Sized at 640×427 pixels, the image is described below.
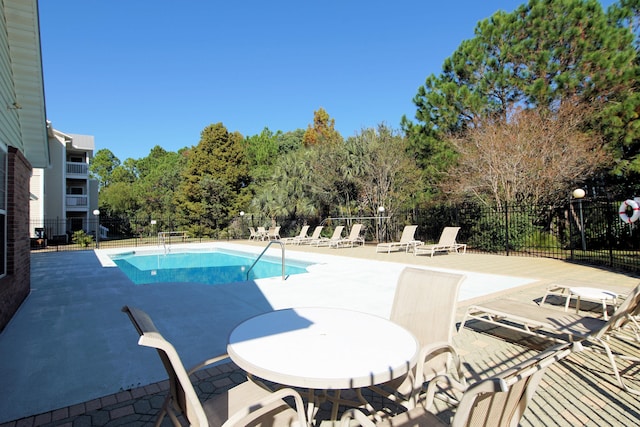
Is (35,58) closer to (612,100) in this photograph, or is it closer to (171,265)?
(171,265)

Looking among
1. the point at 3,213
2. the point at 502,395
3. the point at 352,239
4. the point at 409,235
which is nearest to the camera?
the point at 502,395

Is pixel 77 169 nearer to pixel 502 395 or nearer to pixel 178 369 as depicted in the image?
pixel 178 369

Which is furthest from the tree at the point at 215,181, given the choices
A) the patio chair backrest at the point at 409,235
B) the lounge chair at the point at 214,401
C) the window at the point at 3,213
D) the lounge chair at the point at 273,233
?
the lounge chair at the point at 214,401

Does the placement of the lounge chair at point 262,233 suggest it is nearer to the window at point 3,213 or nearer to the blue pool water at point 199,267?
the blue pool water at point 199,267

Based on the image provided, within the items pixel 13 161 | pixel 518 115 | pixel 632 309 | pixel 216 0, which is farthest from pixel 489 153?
pixel 13 161

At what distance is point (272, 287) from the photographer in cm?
626

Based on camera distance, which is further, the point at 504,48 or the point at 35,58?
the point at 504,48

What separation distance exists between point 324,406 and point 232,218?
2231 centimetres

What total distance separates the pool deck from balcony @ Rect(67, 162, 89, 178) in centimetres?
2003

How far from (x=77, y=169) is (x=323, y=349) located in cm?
2855

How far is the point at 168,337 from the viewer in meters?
3.68

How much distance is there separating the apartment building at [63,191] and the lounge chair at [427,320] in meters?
19.5

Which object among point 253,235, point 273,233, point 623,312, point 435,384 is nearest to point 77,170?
point 253,235

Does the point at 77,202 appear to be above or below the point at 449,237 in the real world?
above
